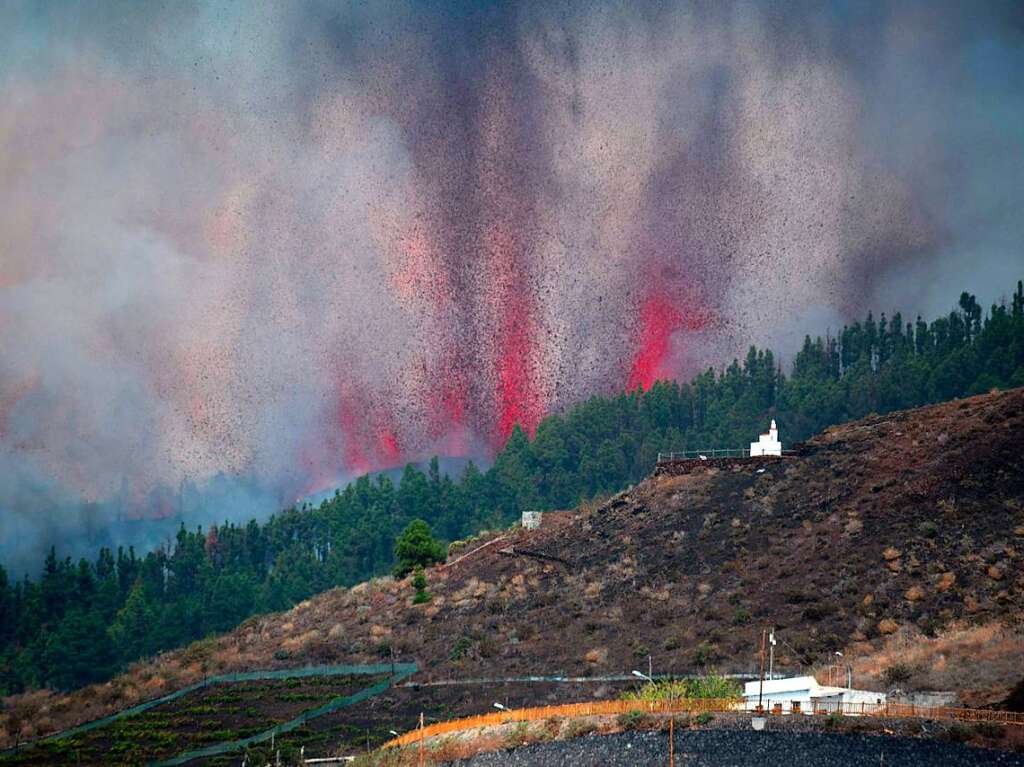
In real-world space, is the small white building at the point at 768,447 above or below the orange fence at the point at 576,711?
above

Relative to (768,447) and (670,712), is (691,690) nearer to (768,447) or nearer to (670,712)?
(670,712)

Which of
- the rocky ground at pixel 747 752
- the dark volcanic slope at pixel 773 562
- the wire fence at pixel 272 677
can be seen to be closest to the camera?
the rocky ground at pixel 747 752

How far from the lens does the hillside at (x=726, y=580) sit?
337 feet

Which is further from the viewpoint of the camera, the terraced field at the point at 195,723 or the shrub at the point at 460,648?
the shrub at the point at 460,648

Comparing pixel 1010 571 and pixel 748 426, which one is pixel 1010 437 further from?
pixel 748 426

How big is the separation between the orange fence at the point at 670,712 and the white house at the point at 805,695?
26cm

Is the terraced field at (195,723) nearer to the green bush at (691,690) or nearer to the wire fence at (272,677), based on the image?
the wire fence at (272,677)

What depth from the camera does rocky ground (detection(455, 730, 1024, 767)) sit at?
67750 mm

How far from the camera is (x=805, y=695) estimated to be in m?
79.2

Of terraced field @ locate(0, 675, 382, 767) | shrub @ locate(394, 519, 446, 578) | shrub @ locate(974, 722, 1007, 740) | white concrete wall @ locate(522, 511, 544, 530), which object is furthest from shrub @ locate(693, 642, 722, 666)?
white concrete wall @ locate(522, 511, 544, 530)

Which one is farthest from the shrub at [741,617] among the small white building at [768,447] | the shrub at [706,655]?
the small white building at [768,447]

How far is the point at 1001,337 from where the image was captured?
182375 mm

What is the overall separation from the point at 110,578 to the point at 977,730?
149789 mm

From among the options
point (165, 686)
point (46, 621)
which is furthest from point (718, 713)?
point (46, 621)
